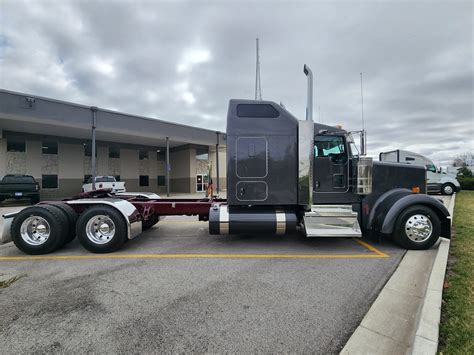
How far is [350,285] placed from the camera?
3.58 m

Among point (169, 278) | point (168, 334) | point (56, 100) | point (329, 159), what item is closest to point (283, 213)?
point (329, 159)

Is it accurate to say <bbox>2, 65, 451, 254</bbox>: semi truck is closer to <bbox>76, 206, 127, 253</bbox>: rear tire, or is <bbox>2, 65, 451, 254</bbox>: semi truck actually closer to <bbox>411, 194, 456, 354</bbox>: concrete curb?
<bbox>76, 206, 127, 253</bbox>: rear tire

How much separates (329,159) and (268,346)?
4145mm

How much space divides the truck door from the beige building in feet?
49.6

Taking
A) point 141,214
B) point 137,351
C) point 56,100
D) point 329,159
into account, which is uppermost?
point 56,100

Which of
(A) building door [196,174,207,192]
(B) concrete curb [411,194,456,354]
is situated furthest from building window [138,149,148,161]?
(B) concrete curb [411,194,456,354]

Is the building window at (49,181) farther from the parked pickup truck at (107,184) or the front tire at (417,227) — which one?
the front tire at (417,227)

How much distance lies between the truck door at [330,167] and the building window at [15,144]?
2365 centimetres

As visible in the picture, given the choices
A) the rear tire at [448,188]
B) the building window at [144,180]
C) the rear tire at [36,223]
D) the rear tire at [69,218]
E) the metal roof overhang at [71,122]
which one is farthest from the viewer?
the building window at [144,180]

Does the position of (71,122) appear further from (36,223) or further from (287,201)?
(287,201)

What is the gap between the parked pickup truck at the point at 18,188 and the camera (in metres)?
13.4

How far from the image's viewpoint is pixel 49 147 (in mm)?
21031

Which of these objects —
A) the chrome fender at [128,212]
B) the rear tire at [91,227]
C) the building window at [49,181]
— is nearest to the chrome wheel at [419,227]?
the chrome fender at [128,212]

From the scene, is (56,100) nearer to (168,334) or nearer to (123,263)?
(123,263)
